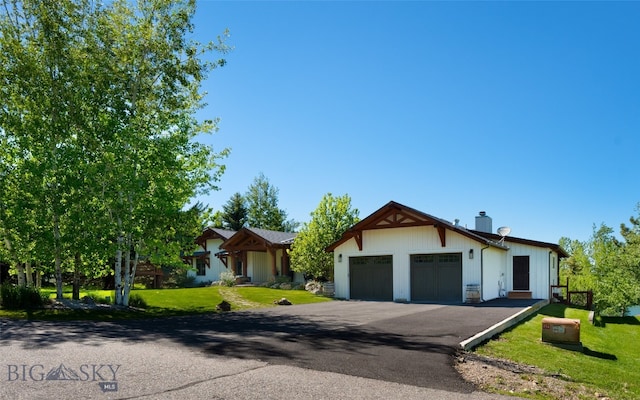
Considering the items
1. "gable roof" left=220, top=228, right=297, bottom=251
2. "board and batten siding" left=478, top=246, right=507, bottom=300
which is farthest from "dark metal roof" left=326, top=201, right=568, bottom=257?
"gable roof" left=220, top=228, right=297, bottom=251

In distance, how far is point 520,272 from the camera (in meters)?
25.5

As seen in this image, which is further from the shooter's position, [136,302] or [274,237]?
[274,237]

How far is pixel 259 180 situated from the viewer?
70.2 m

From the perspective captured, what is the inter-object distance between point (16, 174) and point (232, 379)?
46.0ft

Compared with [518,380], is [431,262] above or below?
above

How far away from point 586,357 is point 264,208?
58.6 meters

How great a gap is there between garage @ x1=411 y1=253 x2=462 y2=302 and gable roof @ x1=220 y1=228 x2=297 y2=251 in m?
12.9

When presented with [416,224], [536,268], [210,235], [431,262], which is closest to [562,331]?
[431,262]

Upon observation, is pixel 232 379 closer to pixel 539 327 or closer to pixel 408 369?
pixel 408 369

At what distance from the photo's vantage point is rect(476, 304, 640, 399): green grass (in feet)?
27.3

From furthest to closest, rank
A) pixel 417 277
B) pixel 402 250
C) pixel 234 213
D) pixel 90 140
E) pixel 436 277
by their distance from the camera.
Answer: pixel 234 213
pixel 402 250
pixel 417 277
pixel 436 277
pixel 90 140

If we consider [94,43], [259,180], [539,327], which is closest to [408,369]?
[539,327]

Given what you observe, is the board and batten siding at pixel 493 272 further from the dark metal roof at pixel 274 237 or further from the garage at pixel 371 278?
the dark metal roof at pixel 274 237

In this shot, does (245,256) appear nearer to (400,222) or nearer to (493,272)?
(400,222)
